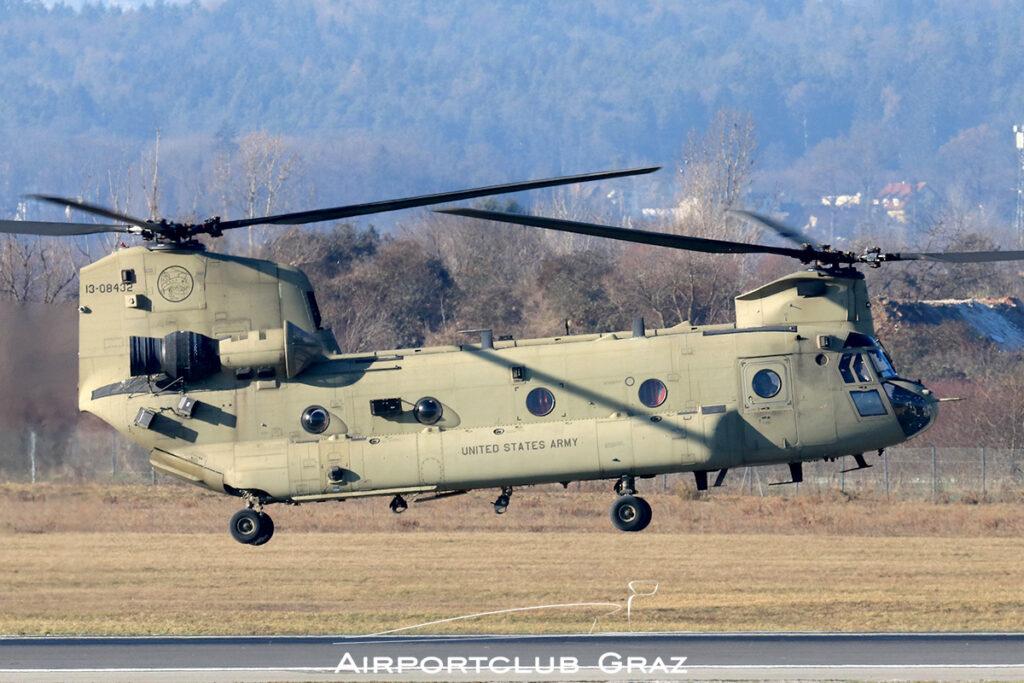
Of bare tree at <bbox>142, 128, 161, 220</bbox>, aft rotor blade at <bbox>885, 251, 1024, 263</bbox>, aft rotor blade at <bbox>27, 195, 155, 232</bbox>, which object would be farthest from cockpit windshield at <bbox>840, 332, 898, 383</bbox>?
bare tree at <bbox>142, 128, 161, 220</bbox>

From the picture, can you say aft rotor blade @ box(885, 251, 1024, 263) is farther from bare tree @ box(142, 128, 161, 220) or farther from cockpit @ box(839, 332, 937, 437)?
bare tree @ box(142, 128, 161, 220)

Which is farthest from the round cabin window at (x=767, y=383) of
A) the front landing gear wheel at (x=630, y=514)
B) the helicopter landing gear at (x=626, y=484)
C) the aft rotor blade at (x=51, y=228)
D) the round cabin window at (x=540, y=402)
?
the aft rotor blade at (x=51, y=228)

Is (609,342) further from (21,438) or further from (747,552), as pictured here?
(747,552)

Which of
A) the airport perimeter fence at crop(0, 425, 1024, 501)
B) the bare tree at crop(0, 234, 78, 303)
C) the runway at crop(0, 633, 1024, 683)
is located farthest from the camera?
the airport perimeter fence at crop(0, 425, 1024, 501)

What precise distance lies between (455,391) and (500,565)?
842 inches

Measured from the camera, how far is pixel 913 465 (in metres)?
54.7

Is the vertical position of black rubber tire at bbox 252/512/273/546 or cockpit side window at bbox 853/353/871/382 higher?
cockpit side window at bbox 853/353/871/382

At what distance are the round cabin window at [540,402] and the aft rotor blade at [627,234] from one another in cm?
297

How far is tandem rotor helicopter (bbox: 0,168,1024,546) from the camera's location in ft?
81.1

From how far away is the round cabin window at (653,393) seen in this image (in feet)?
81.4

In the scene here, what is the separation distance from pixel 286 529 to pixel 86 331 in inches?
973

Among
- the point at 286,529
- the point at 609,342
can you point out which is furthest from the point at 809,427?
the point at 286,529

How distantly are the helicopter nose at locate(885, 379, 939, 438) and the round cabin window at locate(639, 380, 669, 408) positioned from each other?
3723mm

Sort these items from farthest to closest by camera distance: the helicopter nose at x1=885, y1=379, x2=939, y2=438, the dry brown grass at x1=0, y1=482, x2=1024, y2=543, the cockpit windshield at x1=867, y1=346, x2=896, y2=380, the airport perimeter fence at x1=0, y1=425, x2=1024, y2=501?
the airport perimeter fence at x1=0, y1=425, x2=1024, y2=501, the dry brown grass at x1=0, y1=482, x2=1024, y2=543, the cockpit windshield at x1=867, y1=346, x2=896, y2=380, the helicopter nose at x1=885, y1=379, x2=939, y2=438
